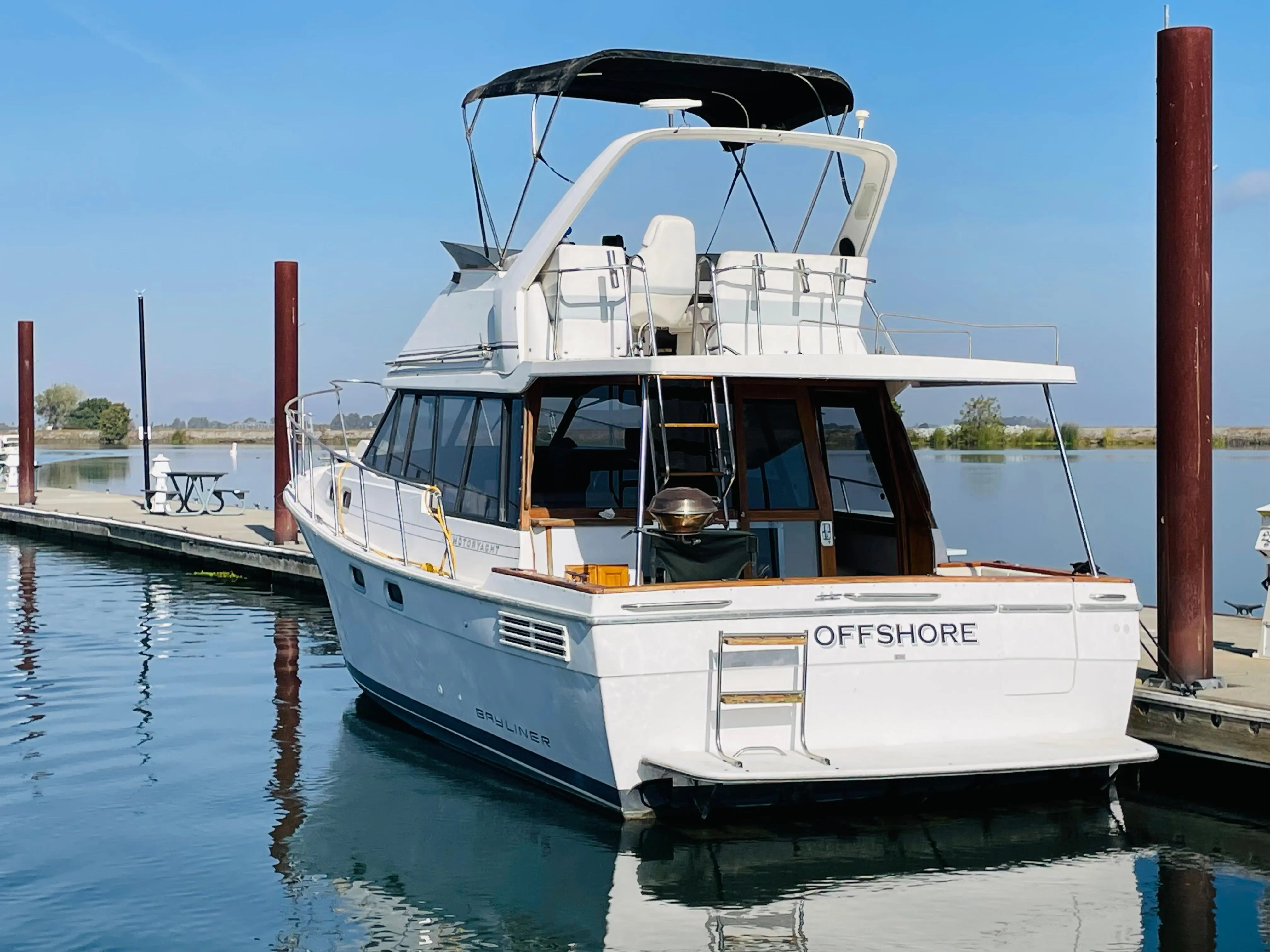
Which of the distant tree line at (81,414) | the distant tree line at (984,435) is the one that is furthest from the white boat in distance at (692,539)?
the distant tree line at (81,414)

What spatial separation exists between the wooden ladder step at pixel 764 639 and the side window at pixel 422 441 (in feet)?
11.6

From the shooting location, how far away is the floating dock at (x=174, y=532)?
18.5m

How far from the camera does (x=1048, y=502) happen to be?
141 feet

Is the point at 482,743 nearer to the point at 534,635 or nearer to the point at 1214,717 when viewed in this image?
the point at 534,635

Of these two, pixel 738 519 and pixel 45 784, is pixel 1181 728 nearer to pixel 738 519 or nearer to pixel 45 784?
pixel 738 519

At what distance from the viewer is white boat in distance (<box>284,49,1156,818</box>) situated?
7.21 metres

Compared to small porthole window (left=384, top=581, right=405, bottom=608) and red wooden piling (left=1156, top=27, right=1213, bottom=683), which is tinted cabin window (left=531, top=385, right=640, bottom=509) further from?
red wooden piling (left=1156, top=27, right=1213, bottom=683)

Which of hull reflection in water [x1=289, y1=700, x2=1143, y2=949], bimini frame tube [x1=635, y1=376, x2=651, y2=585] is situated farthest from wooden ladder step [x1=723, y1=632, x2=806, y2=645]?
hull reflection in water [x1=289, y1=700, x2=1143, y2=949]

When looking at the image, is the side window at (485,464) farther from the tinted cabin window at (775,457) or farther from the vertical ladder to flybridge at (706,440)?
the tinted cabin window at (775,457)

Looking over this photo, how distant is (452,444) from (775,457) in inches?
91.0

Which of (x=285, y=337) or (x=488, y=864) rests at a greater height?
(x=285, y=337)

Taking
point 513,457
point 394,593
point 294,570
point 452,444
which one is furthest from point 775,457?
point 294,570

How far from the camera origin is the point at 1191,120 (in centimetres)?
900

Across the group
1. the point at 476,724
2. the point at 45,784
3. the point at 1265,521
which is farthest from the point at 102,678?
the point at 1265,521
